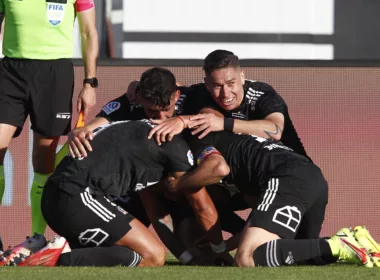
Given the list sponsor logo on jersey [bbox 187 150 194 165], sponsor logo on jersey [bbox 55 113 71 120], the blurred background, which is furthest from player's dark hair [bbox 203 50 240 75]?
the blurred background

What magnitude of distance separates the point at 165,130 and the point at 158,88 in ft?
0.92

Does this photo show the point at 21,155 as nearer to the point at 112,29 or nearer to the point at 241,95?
the point at 112,29

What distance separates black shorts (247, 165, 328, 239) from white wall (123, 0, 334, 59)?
9.80 ft

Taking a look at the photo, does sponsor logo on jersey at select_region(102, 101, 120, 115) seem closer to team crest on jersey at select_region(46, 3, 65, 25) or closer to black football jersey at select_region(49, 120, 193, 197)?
team crest on jersey at select_region(46, 3, 65, 25)

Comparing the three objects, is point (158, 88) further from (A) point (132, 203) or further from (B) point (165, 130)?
(A) point (132, 203)

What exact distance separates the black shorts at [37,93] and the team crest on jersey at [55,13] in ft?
0.89

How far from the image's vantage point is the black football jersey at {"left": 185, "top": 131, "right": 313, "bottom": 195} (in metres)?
6.90

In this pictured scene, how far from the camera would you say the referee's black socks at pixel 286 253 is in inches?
260

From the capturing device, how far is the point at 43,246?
→ 689cm

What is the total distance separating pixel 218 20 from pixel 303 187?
3.25 metres

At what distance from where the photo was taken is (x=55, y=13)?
24.8 ft

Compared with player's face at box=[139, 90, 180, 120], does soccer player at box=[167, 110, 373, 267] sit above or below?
below

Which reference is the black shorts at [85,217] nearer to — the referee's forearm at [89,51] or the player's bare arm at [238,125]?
the player's bare arm at [238,125]

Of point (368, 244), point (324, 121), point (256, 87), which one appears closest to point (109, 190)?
point (256, 87)
